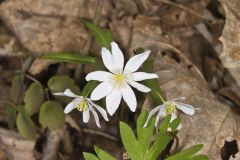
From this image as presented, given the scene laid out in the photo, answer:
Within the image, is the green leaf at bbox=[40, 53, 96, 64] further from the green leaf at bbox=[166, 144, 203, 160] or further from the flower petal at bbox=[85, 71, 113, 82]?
the green leaf at bbox=[166, 144, 203, 160]

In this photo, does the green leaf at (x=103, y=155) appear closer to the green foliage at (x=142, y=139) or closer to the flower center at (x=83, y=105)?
the green foliage at (x=142, y=139)

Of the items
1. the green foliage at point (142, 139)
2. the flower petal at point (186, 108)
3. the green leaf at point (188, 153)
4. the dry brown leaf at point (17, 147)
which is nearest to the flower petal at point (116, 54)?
the green foliage at point (142, 139)

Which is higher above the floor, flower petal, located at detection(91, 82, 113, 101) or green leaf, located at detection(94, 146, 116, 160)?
flower petal, located at detection(91, 82, 113, 101)

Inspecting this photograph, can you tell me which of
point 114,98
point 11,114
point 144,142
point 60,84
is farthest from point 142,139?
point 11,114

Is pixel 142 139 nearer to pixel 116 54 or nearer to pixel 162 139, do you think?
pixel 162 139

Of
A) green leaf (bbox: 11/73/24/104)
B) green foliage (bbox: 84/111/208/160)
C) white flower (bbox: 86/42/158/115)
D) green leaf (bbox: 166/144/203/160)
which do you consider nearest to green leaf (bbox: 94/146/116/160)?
green foliage (bbox: 84/111/208/160)
